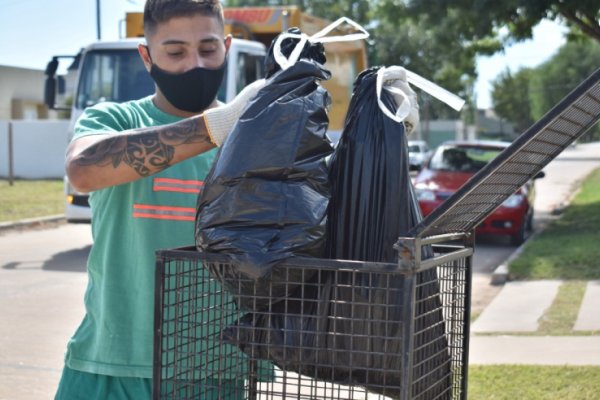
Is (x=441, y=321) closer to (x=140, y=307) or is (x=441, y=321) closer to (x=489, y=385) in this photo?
(x=140, y=307)

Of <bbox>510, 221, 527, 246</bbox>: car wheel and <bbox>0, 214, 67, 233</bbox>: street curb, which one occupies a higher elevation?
<bbox>510, 221, 527, 246</bbox>: car wheel

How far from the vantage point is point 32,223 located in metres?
17.1

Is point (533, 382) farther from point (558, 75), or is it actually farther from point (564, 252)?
point (558, 75)

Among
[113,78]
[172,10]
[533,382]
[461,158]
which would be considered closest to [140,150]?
[172,10]

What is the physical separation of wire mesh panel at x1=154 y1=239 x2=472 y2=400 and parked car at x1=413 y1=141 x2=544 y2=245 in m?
12.0

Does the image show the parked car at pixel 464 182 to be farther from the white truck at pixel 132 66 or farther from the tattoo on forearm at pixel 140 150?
the tattoo on forearm at pixel 140 150

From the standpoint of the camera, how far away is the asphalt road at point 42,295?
6.98 meters

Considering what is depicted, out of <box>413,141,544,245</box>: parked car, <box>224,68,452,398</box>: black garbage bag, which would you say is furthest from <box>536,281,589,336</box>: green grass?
<box>224,68,452,398</box>: black garbage bag

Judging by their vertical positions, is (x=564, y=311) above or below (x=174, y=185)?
below

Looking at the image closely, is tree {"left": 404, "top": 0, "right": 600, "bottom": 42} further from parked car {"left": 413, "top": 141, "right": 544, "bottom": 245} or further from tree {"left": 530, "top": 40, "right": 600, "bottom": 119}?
tree {"left": 530, "top": 40, "right": 600, "bottom": 119}

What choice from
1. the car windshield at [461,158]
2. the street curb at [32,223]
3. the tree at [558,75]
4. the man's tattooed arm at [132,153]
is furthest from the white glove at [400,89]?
the tree at [558,75]

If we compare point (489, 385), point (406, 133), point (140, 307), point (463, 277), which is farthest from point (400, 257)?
point (489, 385)

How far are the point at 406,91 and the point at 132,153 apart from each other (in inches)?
30.3

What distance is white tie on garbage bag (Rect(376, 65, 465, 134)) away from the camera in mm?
2416
